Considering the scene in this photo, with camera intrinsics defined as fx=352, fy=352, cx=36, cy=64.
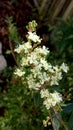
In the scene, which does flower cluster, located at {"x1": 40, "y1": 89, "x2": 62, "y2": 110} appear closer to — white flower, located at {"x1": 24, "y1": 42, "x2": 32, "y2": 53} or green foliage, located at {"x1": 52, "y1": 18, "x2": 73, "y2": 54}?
white flower, located at {"x1": 24, "y1": 42, "x2": 32, "y2": 53}

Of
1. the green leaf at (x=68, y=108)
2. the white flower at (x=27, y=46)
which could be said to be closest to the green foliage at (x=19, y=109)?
the green leaf at (x=68, y=108)

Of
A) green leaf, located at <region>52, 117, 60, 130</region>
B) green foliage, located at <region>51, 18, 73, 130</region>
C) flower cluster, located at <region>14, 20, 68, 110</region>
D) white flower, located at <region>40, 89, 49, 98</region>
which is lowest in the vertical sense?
green leaf, located at <region>52, 117, 60, 130</region>

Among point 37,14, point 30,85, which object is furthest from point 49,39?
point 30,85

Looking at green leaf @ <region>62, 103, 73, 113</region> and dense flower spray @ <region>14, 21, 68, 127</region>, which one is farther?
green leaf @ <region>62, 103, 73, 113</region>

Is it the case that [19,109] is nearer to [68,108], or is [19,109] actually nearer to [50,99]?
[68,108]

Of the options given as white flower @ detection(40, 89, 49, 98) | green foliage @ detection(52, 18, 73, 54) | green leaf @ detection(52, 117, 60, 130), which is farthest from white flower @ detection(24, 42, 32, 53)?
green foliage @ detection(52, 18, 73, 54)

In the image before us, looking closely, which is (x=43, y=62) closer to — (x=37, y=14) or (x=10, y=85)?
(x=10, y=85)

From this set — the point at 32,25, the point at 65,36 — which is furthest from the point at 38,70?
the point at 65,36

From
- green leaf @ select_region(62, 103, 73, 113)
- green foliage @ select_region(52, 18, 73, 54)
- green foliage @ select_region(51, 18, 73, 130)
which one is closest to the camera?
green leaf @ select_region(62, 103, 73, 113)

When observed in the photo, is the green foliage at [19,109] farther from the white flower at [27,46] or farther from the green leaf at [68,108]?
the white flower at [27,46]
